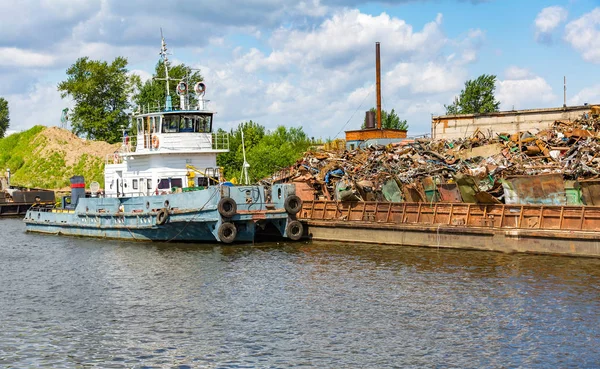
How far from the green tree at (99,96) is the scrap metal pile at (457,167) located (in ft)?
148

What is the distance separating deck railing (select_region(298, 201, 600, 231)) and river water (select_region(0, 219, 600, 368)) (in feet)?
4.19

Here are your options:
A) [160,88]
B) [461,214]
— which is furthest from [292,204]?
[160,88]

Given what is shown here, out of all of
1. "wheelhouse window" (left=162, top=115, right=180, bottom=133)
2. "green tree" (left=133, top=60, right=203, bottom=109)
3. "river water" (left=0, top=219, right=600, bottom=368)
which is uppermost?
"green tree" (left=133, top=60, right=203, bottom=109)

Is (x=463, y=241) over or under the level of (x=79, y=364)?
over

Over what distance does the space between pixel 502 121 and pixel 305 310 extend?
976 inches

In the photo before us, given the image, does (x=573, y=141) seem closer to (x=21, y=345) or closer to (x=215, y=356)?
(x=215, y=356)

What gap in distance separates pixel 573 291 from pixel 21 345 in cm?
1273

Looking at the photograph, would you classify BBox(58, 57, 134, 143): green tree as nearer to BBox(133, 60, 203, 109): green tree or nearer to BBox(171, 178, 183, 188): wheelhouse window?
BBox(133, 60, 203, 109): green tree

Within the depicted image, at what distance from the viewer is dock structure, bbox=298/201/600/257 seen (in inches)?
836

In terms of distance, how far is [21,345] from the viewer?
14.1 metres

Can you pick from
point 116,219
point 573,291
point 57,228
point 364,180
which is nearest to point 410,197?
point 364,180

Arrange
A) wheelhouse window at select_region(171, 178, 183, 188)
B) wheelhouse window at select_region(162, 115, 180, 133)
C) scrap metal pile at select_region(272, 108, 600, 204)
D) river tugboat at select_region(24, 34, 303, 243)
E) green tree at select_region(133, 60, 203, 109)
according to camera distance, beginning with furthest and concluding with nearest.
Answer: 1. green tree at select_region(133, 60, 203, 109)
2. wheelhouse window at select_region(162, 115, 180, 133)
3. wheelhouse window at select_region(171, 178, 183, 188)
4. river tugboat at select_region(24, 34, 303, 243)
5. scrap metal pile at select_region(272, 108, 600, 204)

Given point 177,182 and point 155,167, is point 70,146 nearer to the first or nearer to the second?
point 155,167

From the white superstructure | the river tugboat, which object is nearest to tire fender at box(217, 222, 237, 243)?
the river tugboat
